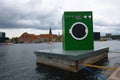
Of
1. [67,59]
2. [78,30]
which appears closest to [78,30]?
[78,30]

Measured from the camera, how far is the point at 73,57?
47.7 feet

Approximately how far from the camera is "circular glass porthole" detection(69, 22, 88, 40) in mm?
20188

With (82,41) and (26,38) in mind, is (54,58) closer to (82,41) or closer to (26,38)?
(82,41)

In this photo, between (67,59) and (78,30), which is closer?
(67,59)

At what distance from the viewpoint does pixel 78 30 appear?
20297mm

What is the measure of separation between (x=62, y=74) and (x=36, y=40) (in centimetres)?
17241

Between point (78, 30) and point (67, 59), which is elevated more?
point (78, 30)

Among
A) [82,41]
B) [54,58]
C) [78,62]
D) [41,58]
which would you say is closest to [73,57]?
[78,62]

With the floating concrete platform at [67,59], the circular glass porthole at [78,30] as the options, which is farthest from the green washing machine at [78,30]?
the floating concrete platform at [67,59]

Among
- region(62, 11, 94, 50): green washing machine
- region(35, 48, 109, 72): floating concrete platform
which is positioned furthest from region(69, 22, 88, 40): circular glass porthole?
region(35, 48, 109, 72): floating concrete platform

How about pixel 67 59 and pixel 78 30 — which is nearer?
pixel 67 59

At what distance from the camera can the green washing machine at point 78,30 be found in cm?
2012

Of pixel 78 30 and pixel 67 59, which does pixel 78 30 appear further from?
pixel 67 59

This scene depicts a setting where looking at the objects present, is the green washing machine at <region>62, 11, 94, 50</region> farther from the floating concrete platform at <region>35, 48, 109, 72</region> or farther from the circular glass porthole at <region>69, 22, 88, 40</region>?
A: the floating concrete platform at <region>35, 48, 109, 72</region>
